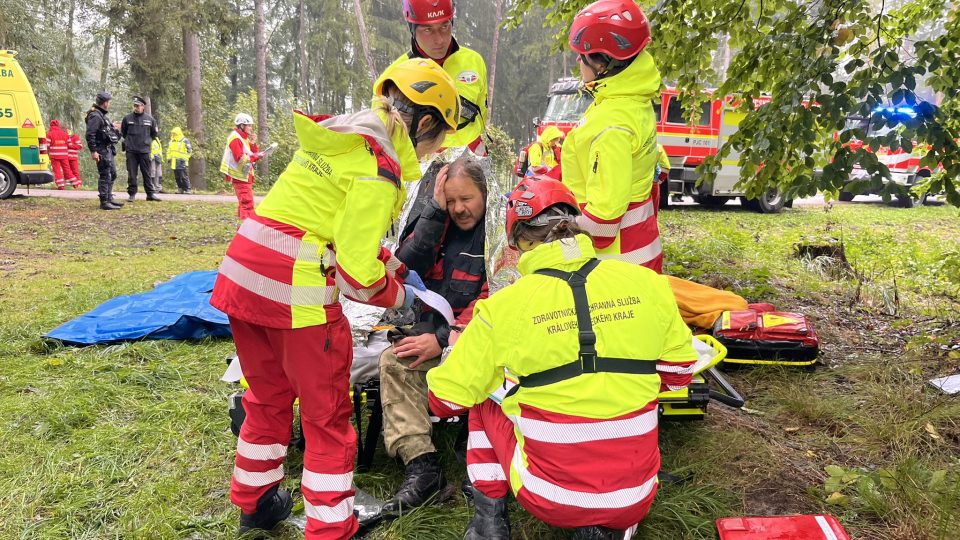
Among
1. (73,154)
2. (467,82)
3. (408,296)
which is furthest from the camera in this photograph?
(73,154)

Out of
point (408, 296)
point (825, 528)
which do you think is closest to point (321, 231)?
point (408, 296)

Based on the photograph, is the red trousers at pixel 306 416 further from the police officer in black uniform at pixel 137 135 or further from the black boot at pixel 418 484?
the police officer in black uniform at pixel 137 135

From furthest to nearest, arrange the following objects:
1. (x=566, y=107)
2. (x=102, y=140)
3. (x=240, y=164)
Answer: (x=566, y=107) < (x=102, y=140) < (x=240, y=164)

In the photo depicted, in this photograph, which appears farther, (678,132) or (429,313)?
(678,132)

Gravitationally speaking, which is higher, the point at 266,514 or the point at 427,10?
the point at 427,10

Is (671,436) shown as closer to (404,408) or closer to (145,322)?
(404,408)

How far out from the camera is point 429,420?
2658mm

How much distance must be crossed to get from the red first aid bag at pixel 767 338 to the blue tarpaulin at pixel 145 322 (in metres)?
3.56

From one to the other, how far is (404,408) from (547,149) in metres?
8.87

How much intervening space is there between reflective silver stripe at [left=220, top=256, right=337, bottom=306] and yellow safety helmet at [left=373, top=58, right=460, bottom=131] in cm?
77

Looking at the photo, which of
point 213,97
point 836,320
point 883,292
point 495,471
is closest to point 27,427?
point 495,471

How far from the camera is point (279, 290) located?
211 cm

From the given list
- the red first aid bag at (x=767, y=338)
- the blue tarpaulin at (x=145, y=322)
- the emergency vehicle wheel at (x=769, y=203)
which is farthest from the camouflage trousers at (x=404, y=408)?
the emergency vehicle wheel at (x=769, y=203)

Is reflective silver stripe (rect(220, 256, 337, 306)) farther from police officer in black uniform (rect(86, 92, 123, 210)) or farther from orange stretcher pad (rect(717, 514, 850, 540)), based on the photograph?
police officer in black uniform (rect(86, 92, 123, 210))
